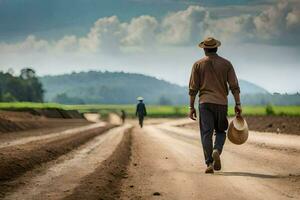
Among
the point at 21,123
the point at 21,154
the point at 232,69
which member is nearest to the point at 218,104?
the point at 232,69

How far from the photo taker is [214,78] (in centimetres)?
1398

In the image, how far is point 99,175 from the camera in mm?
13094

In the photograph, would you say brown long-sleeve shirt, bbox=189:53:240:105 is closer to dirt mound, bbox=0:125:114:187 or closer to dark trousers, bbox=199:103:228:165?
dark trousers, bbox=199:103:228:165

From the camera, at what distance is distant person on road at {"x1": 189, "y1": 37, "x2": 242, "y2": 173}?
13.9 metres

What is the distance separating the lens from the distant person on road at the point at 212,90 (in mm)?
13938

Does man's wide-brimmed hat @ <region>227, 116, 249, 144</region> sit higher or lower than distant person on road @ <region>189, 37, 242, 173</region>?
lower

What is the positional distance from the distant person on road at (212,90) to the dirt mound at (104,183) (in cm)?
184

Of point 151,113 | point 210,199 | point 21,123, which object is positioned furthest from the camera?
point 151,113

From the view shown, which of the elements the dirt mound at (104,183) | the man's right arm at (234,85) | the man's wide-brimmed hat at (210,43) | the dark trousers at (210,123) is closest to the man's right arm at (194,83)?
the dark trousers at (210,123)

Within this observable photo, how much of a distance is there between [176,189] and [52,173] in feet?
12.6

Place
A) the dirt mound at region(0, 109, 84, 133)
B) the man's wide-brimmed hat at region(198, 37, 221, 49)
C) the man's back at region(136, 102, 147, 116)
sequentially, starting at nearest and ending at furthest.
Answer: the man's wide-brimmed hat at region(198, 37, 221, 49) < the dirt mound at region(0, 109, 84, 133) < the man's back at region(136, 102, 147, 116)

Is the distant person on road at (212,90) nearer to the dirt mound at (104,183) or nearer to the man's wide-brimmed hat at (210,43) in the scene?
the man's wide-brimmed hat at (210,43)

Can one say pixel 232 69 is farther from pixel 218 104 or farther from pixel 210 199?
pixel 210 199

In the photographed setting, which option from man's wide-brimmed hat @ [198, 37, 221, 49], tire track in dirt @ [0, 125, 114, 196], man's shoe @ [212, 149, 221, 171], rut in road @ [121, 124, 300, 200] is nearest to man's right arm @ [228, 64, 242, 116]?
man's wide-brimmed hat @ [198, 37, 221, 49]
